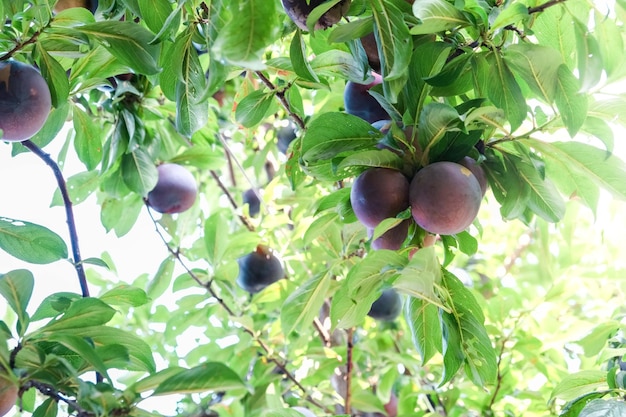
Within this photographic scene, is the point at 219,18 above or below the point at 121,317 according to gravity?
above

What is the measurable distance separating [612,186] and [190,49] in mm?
608

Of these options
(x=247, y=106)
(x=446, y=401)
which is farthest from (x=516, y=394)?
(x=247, y=106)

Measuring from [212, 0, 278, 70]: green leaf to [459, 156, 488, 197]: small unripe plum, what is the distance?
1.28ft

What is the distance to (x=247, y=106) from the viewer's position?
42.7 inches

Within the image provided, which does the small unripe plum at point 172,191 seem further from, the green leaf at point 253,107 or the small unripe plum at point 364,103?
the small unripe plum at point 364,103

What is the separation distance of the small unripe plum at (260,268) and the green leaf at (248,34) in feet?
4.23

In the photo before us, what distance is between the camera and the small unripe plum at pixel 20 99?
957mm

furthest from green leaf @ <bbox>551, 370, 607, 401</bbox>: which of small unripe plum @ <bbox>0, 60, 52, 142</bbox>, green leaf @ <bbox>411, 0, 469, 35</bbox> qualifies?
Answer: small unripe plum @ <bbox>0, 60, 52, 142</bbox>

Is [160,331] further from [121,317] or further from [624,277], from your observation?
[624,277]

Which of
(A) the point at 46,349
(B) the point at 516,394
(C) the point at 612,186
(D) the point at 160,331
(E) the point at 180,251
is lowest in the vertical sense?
(D) the point at 160,331

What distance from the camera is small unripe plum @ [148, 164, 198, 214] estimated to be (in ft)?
5.47

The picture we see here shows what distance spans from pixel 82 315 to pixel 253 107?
427mm

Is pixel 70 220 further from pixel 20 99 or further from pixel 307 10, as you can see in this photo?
pixel 307 10

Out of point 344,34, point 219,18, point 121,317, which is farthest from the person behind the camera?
point 121,317
